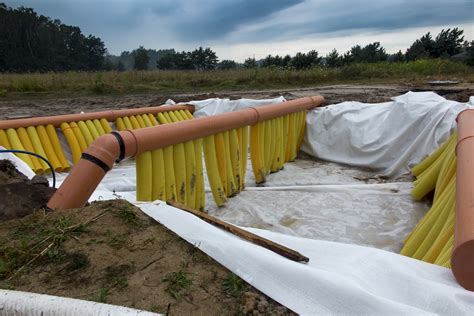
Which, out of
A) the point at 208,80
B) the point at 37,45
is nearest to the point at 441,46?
the point at 208,80

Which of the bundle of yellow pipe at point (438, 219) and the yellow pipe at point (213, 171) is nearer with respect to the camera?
the bundle of yellow pipe at point (438, 219)

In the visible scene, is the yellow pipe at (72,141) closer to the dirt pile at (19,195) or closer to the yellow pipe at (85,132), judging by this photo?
the yellow pipe at (85,132)

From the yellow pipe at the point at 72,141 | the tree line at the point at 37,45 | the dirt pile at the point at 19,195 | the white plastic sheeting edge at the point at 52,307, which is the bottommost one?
the yellow pipe at the point at 72,141

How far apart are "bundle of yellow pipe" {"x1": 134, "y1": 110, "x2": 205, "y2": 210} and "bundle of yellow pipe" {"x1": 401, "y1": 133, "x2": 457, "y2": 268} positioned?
66.3 inches

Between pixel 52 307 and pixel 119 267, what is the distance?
0.25 meters

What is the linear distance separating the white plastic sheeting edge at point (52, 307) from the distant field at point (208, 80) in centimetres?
1229

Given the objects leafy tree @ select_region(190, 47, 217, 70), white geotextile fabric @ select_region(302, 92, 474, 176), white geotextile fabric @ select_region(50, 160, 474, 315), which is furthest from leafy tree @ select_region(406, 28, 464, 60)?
white geotextile fabric @ select_region(50, 160, 474, 315)

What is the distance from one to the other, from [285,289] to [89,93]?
13054mm

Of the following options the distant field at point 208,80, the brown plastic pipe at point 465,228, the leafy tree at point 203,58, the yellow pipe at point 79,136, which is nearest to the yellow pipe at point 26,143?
the yellow pipe at point 79,136

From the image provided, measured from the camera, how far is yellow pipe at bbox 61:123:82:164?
4426 millimetres

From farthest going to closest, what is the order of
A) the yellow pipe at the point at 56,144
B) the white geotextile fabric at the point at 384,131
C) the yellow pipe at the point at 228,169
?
the yellow pipe at the point at 56,144 → the white geotextile fabric at the point at 384,131 → the yellow pipe at the point at 228,169

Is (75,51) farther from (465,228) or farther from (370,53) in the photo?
(465,228)

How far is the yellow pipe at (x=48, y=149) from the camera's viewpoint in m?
4.25

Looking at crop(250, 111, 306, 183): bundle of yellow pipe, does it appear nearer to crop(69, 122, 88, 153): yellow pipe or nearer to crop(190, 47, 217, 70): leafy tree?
crop(69, 122, 88, 153): yellow pipe
